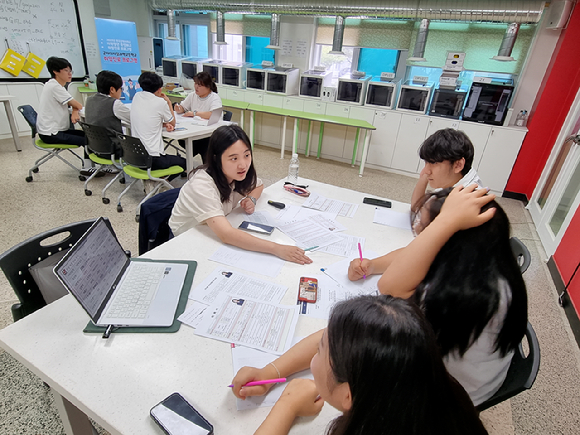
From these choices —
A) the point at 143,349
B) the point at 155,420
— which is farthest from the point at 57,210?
the point at 155,420

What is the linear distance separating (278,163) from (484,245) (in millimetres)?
4417

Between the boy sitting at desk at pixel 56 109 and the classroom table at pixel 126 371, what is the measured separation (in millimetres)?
3326

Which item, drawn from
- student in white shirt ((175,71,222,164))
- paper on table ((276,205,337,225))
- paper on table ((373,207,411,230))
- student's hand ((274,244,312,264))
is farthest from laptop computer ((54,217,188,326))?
student in white shirt ((175,71,222,164))

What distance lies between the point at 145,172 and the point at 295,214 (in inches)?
79.3

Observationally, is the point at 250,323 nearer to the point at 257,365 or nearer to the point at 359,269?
the point at 257,365

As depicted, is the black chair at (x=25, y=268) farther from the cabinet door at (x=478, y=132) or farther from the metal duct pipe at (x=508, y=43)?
the metal duct pipe at (x=508, y=43)

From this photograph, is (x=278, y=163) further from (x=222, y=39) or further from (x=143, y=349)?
(x=143, y=349)

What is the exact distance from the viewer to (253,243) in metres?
1.40

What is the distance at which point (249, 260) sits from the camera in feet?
4.44

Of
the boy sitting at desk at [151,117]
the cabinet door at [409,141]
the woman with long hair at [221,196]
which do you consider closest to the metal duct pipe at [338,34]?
the cabinet door at [409,141]

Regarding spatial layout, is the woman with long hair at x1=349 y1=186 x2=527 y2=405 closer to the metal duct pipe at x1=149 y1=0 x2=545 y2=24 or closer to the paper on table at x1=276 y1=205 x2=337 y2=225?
the paper on table at x1=276 y1=205 x2=337 y2=225

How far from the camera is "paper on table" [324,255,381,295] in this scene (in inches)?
48.8

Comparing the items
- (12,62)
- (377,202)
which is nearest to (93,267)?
(377,202)

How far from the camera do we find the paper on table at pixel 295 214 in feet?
5.73
